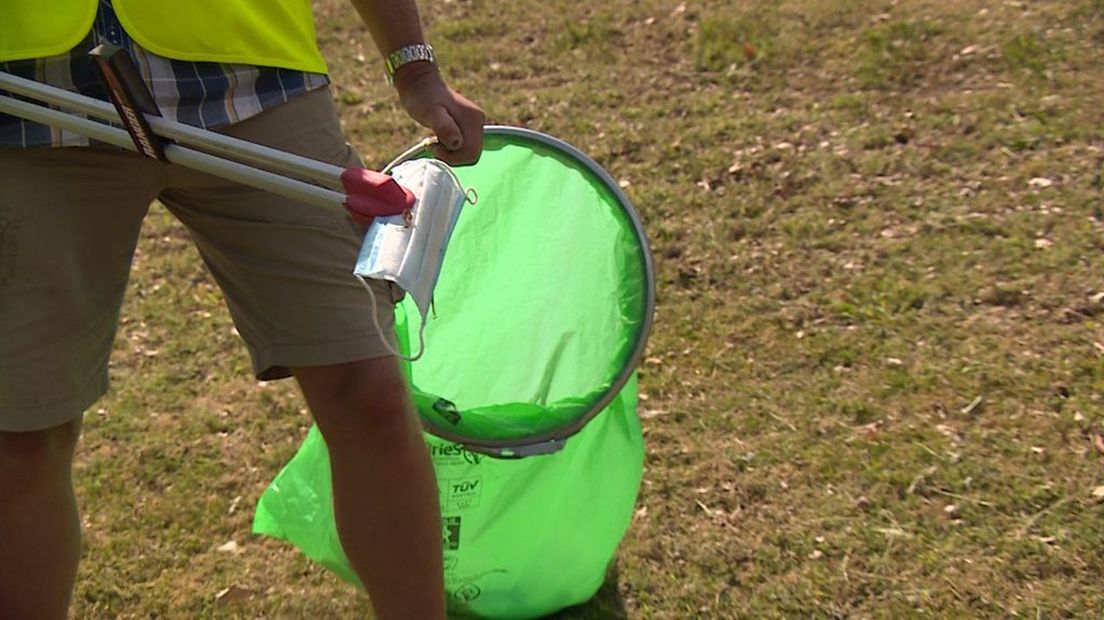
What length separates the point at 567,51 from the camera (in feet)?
17.5

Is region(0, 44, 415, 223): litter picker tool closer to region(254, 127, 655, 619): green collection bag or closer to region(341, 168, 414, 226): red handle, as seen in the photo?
region(341, 168, 414, 226): red handle

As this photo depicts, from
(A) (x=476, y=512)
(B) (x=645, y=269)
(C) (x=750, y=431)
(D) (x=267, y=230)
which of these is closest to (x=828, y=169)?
(C) (x=750, y=431)

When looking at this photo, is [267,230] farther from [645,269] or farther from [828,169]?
[828,169]

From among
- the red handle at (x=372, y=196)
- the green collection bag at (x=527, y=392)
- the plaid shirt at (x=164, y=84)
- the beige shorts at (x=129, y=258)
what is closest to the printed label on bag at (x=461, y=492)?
the green collection bag at (x=527, y=392)

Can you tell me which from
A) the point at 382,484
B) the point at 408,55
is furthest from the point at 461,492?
the point at 408,55

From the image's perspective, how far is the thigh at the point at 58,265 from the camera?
1.77 metres

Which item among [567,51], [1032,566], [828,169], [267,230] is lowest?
[1032,566]

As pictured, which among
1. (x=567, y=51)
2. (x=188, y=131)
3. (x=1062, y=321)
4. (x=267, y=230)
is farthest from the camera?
(x=567, y=51)

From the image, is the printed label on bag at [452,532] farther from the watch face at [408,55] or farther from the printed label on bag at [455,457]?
the watch face at [408,55]

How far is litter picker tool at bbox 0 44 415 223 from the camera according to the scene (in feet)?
5.29

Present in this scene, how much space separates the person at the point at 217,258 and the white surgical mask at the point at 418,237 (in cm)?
33

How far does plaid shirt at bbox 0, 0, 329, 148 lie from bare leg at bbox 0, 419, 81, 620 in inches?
18.0

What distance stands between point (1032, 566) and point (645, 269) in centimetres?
100

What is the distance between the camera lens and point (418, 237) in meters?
1.49
